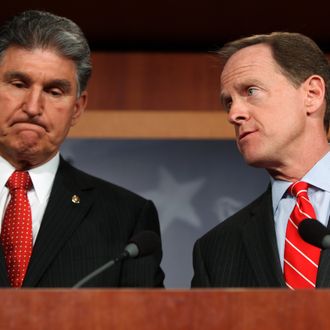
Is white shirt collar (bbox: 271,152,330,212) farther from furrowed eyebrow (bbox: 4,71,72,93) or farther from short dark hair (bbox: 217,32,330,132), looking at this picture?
furrowed eyebrow (bbox: 4,71,72,93)

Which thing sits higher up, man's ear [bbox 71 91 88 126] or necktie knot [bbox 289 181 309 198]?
man's ear [bbox 71 91 88 126]

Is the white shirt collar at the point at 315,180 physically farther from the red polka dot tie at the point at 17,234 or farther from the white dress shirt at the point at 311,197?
the red polka dot tie at the point at 17,234

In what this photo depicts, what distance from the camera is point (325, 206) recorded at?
1.55m

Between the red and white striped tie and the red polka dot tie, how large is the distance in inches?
18.3

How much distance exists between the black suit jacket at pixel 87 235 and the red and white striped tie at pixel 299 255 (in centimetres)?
25

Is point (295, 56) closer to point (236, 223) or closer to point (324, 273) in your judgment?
point (236, 223)

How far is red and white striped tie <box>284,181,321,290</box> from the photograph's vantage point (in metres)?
1.46

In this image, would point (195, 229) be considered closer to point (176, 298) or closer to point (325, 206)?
point (325, 206)

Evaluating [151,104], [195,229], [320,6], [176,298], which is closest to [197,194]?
[195,229]

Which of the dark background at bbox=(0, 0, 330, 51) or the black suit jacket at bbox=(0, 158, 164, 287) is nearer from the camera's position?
the black suit jacket at bbox=(0, 158, 164, 287)

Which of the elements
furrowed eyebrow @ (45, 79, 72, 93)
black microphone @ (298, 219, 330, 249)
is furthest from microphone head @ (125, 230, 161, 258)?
furrowed eyebrow @ (45, 79, 72, 93)

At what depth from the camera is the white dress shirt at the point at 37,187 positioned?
5.17 ft

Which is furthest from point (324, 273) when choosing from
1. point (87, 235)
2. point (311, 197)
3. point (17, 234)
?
point (17, 234)

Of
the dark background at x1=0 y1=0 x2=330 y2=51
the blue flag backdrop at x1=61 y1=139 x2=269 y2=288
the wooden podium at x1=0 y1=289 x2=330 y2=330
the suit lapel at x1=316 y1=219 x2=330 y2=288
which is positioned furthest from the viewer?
the blue flag backdrop at x1=61 y1=139 x2=269 y2=288
